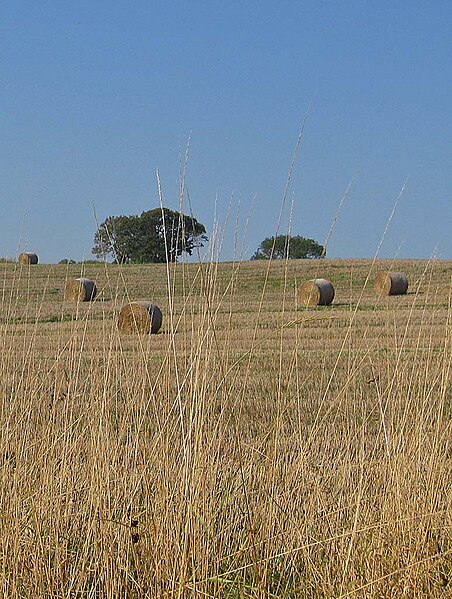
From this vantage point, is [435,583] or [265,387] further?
[265,387]

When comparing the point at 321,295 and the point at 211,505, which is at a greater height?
the point at 321,295

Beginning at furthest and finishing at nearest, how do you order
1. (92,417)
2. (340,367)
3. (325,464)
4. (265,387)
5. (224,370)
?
(340,367)
(265,387)
(325,464)
(92,417)
(224,370)

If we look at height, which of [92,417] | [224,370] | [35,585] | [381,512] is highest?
[224,370]

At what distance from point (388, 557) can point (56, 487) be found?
4.17 ft

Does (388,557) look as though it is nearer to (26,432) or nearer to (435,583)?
(435,583)

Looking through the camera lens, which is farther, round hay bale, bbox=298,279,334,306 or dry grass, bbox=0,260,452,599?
round hay bale, bbox=298,279,334,306

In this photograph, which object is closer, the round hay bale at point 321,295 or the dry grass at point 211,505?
the dry grass at point 211,505

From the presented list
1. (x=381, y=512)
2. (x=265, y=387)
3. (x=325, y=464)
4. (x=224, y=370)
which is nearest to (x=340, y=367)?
(x=265, y=387)

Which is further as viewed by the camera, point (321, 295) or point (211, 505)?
point (321, 295)

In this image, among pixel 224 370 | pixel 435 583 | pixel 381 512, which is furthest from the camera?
pixel 381 512

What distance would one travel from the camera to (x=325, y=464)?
406 cm

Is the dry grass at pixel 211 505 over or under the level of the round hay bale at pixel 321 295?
under

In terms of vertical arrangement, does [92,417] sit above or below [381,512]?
above

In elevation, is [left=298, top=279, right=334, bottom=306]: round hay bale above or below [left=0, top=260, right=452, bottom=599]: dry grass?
above
